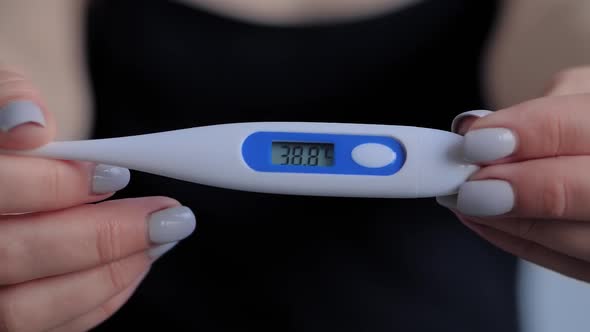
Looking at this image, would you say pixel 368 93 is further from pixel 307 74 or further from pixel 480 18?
pixel 480 18

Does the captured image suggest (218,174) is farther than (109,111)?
Result: No

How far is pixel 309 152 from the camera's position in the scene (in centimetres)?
72

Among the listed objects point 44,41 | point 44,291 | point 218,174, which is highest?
point 44,41

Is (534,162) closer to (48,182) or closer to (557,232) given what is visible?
(557,232)

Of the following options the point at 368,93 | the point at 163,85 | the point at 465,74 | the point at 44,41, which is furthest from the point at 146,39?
the point at 465,74

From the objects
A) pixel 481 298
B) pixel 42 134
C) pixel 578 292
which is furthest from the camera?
pixel 578 292

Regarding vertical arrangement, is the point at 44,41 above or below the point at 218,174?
above

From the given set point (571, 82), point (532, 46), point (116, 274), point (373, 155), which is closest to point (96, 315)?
point (116, 274)

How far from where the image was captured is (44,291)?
77 cm

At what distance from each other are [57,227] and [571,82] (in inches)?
27.7

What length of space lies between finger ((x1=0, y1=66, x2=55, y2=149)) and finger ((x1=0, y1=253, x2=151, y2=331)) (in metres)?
0.21

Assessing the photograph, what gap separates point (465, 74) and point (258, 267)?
1.78 ft

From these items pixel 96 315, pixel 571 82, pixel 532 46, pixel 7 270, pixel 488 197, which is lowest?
pixel 96 315

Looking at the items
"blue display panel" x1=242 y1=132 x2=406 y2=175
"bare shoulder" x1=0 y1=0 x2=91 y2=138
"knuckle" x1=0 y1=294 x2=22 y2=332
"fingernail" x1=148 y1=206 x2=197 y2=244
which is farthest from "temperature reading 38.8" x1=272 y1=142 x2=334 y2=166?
"bare shoulder" x1=0 y1=0 x2=91 y2=138
